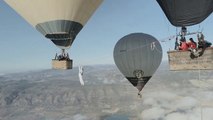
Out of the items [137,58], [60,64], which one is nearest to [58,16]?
[60,64]

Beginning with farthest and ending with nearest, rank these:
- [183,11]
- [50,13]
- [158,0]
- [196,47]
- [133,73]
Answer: [133,73] → [50,13] → [158,0] → [183,11] → [196,47]

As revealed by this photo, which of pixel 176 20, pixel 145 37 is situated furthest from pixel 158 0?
pixel 145 37

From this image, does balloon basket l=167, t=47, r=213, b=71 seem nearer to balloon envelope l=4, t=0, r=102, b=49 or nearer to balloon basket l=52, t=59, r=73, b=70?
balloon basket l=52, t=59, r=73, b=70

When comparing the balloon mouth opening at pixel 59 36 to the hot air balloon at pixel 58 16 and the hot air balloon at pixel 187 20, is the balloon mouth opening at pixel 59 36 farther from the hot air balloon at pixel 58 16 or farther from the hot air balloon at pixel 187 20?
the hot air balloon at pixel 187 20

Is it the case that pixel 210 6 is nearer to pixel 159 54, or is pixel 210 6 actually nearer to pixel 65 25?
pixel 65 25

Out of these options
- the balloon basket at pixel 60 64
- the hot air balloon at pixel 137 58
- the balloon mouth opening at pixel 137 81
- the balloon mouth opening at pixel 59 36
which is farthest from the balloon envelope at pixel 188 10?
the balloon mouth opening at pixel 137 81

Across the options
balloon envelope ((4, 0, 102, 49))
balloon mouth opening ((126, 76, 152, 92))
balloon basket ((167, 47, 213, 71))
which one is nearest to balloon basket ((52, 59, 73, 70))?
balloon envelope ((4, 0, 102, 49))

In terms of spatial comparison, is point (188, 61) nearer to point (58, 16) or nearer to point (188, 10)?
point (188, 10)
